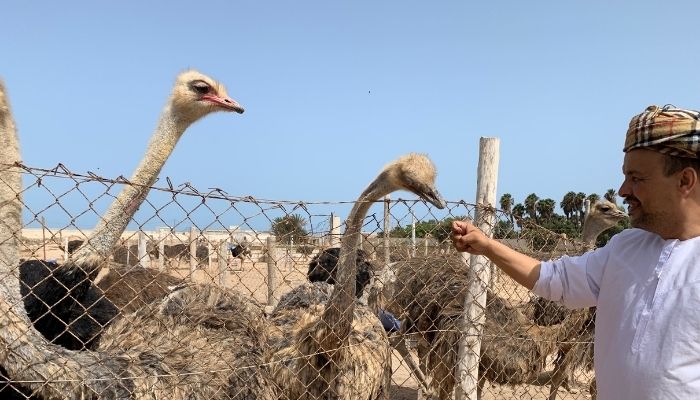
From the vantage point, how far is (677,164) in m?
1.77

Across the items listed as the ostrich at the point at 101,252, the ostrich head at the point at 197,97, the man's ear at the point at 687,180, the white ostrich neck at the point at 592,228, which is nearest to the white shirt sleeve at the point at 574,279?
the man's ear at the point at 687,180

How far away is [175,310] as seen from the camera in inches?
155

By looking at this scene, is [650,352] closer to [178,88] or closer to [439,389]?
[439,389]

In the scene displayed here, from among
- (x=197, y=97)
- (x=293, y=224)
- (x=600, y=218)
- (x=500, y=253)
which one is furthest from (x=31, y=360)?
(x=600, y=218)

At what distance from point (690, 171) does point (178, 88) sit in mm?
3876

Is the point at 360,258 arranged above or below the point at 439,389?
above

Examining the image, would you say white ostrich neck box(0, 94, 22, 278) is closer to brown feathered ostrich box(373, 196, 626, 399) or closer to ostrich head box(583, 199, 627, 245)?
brown feathered ostrich box(373, 196, 626, 399)

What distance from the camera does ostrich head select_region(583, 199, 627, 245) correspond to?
289 inches

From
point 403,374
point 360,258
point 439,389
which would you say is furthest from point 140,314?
point 403,374

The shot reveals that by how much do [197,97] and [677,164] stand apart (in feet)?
12.3

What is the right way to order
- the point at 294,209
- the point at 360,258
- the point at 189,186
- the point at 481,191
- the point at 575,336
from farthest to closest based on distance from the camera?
the point at 360,258 < the point at 575,336 < the point at 481,191 < the point at 294,209 < the point at 189,186

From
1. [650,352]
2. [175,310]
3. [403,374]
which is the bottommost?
[403,374]

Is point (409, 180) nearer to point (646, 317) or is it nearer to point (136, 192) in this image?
point (136, 192)

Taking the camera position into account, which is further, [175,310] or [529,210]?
[529,210]
